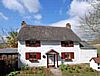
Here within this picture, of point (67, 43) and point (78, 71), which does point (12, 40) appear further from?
point (78, 71)

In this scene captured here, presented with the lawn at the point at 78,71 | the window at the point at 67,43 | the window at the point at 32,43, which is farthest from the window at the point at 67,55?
the window at the point at 32,43

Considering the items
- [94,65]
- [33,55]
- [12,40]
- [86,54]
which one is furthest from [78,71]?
[12,40]

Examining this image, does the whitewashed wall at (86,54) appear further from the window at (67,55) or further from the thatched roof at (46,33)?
the thatched roof at (46,33)

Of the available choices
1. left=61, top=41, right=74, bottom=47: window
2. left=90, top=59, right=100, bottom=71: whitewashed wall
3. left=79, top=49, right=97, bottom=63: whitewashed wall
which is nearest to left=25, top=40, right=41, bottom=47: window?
Answer: left=61, top=41, right=74, bottom=47: window

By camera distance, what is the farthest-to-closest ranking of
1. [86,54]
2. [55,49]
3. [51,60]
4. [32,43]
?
[86,54] → [55,49] → [51,60] → [32,43]

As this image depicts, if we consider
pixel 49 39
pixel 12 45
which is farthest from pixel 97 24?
pixel 12 45

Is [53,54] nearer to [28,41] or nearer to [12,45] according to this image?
[28,41]

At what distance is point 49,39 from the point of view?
39531mm

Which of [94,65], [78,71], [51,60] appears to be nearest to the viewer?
[78,71]

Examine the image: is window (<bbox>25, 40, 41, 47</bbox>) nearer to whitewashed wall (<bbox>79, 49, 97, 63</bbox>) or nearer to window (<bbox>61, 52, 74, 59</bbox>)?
window (<bbox>61, 52, 74, 59</bbox>)

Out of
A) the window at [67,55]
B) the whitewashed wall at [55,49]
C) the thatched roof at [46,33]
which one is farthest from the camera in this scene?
the window at [67,55]

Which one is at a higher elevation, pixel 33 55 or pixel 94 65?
pixel 33 55

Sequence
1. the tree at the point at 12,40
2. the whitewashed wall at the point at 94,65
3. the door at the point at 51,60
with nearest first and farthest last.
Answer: the whitewashed wall at the point at 94,65 < the door at the point at 51,60 < the tree at the point at 12,40

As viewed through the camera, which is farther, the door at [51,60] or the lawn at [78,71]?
the door at [51,60]
